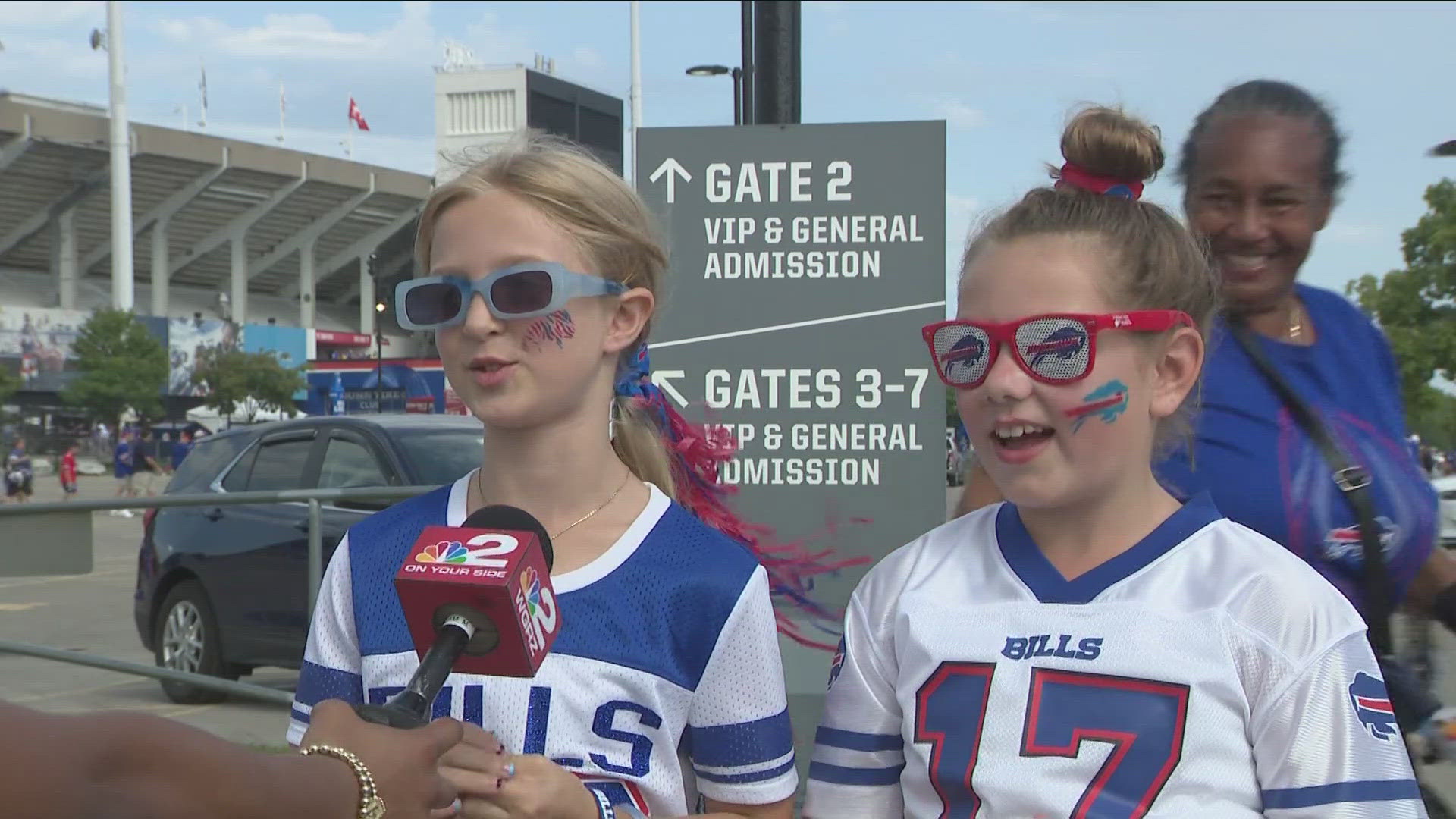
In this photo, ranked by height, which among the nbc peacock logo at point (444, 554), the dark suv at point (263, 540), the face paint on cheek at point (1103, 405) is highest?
the face paint on cheek at point (1103, 405)

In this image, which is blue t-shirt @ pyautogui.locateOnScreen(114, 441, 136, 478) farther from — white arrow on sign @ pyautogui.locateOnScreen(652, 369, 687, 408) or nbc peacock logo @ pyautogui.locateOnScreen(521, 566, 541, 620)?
nbc peacock logo @ pyautogui.locateOnScreen(521, 566, 541, 620)

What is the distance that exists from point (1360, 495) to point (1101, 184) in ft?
2.14

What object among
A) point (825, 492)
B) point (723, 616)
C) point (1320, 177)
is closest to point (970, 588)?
point (723, 616)

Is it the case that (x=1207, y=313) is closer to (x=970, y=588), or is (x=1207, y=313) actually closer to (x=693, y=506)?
(x=970, y=588)

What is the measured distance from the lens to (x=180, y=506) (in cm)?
655

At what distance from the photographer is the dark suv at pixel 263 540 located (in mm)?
7977

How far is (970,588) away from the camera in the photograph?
79.0 inches

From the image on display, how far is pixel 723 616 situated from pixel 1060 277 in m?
0.65

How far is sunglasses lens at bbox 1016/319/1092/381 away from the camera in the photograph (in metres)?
1.97

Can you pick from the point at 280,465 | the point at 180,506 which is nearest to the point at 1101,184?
the point at 180,506

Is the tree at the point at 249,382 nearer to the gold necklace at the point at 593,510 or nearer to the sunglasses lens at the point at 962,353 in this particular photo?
the gold necklace at the point at 593,510

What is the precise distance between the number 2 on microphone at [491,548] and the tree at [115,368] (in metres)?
55.5

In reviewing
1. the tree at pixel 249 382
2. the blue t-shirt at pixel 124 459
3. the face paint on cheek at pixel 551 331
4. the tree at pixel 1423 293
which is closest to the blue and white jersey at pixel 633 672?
the face paint on cheek at pixel 551 331

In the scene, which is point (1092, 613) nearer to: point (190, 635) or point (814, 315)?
point (814, 315)
